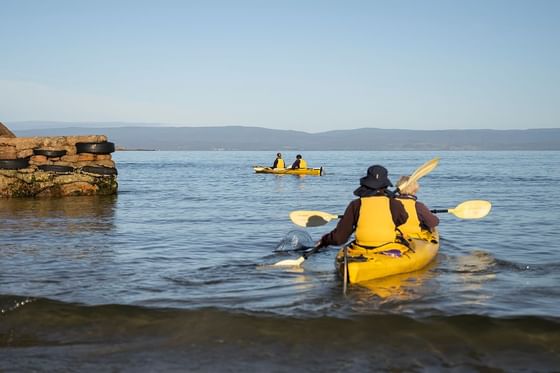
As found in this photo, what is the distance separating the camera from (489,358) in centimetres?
605

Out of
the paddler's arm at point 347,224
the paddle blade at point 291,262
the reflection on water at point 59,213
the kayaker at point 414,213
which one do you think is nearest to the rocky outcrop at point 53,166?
the reflection on water at point 59,213

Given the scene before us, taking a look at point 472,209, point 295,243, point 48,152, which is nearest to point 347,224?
point 295,243

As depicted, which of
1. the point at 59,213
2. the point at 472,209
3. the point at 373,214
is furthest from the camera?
the point at 59,213

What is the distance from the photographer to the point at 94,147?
2253cm

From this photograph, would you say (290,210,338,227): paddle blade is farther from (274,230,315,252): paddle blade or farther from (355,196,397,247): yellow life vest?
(355,196,397,247): yellow life vest

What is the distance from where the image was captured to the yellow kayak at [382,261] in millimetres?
8555

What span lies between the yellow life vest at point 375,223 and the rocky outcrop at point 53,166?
15672 mm

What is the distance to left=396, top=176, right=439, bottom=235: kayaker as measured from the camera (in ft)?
34.8

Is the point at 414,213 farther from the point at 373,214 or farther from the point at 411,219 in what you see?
the point at 373,214

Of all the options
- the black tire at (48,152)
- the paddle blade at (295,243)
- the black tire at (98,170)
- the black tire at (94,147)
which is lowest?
the paddle blade at (295,243)

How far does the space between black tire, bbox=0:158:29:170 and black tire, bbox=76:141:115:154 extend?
5.98 feet

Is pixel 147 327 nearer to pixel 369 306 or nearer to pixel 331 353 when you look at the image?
pixel 331 353

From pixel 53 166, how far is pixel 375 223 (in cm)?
1639

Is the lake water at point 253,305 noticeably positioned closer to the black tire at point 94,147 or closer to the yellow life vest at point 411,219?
the yellow life vest at point 411,219
